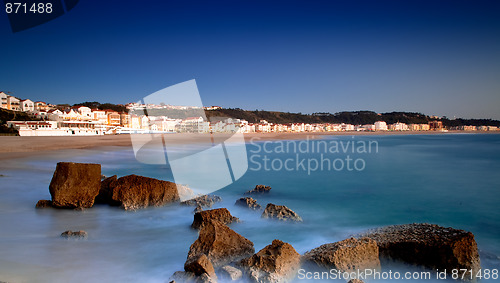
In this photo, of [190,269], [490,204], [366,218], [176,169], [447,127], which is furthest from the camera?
[447,127]

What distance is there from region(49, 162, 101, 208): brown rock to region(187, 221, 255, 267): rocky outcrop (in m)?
3.46

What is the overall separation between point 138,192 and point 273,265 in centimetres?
415

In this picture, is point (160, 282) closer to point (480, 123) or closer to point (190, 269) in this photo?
point (190, 269)

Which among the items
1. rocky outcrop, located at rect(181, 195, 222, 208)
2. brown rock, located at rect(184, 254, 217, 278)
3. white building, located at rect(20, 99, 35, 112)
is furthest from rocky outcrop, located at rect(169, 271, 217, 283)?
white building, located at rect(20, 99, 35, 112)

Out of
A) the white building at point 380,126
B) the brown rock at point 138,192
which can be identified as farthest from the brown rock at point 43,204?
the white building at point 380,126

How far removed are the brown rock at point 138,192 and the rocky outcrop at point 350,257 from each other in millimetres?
4027

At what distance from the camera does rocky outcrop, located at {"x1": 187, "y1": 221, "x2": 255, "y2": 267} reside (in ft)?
12.2

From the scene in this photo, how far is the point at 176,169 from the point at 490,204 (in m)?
12.2

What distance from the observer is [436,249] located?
3.64 metres

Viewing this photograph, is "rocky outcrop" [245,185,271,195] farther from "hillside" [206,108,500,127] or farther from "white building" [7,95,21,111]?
"hillside" [206,108,500,127]

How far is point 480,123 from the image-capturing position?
145m

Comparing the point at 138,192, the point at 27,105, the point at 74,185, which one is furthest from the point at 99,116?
the point at 138,192

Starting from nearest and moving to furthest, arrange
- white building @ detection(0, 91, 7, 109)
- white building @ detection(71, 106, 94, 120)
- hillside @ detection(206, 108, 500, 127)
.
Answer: white building @ detection(0, 91, 7, 109), white building @ detection(71, 106, 94, 120), hillside @ detection(206, 108, 500, 127)

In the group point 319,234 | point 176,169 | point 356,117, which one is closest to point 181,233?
point 319,234
